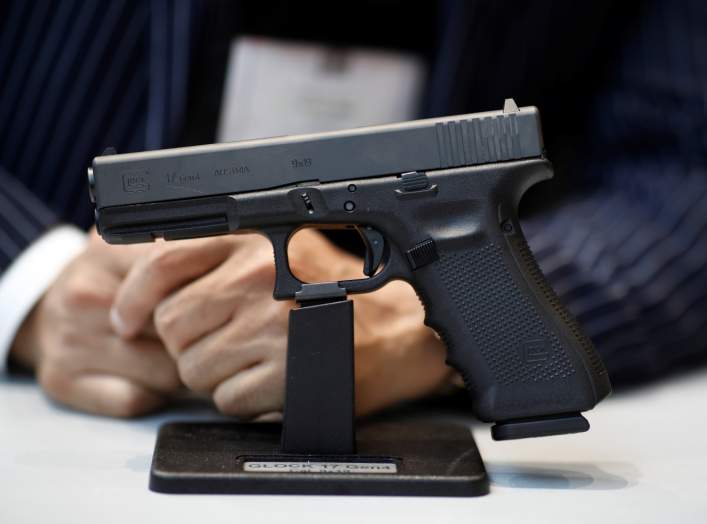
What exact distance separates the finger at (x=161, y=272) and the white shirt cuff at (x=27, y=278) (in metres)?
0.14

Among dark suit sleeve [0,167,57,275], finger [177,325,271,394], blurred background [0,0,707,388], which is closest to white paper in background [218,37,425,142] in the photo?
blurred background [0,0,707,388]

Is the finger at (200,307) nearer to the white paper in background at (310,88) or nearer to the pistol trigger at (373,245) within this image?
the pistol trigger at (373,245)

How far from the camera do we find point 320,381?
0.74 meters

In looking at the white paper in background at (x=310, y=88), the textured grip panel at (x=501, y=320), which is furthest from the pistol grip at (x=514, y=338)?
the white paper in background at (x=310, y=88)

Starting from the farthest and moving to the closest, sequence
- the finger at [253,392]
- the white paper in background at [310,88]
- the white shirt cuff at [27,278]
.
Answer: the white paper in background at [310,88]
the white shirt cuff at [27,278]
the finger at [253,392]

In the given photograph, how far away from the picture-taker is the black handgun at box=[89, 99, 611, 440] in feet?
2.29

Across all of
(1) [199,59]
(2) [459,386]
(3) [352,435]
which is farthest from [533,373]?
(1) [199,59]

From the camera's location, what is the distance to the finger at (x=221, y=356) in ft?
2.70

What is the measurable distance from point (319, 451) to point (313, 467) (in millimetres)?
28

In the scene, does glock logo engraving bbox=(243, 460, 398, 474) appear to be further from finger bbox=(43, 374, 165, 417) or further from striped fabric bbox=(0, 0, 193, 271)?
striped fabric bbox=(0, 0, 193, 271)

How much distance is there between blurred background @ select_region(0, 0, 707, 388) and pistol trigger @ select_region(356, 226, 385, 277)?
33cm

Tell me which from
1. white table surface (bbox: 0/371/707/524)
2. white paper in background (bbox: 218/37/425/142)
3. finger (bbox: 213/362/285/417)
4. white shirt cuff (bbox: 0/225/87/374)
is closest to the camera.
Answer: white table surface (bbox: 0/371/707/524)

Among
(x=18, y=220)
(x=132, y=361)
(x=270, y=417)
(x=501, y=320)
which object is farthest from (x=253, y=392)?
(x=18, y=220)

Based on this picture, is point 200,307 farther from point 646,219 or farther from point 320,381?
point 646,219
